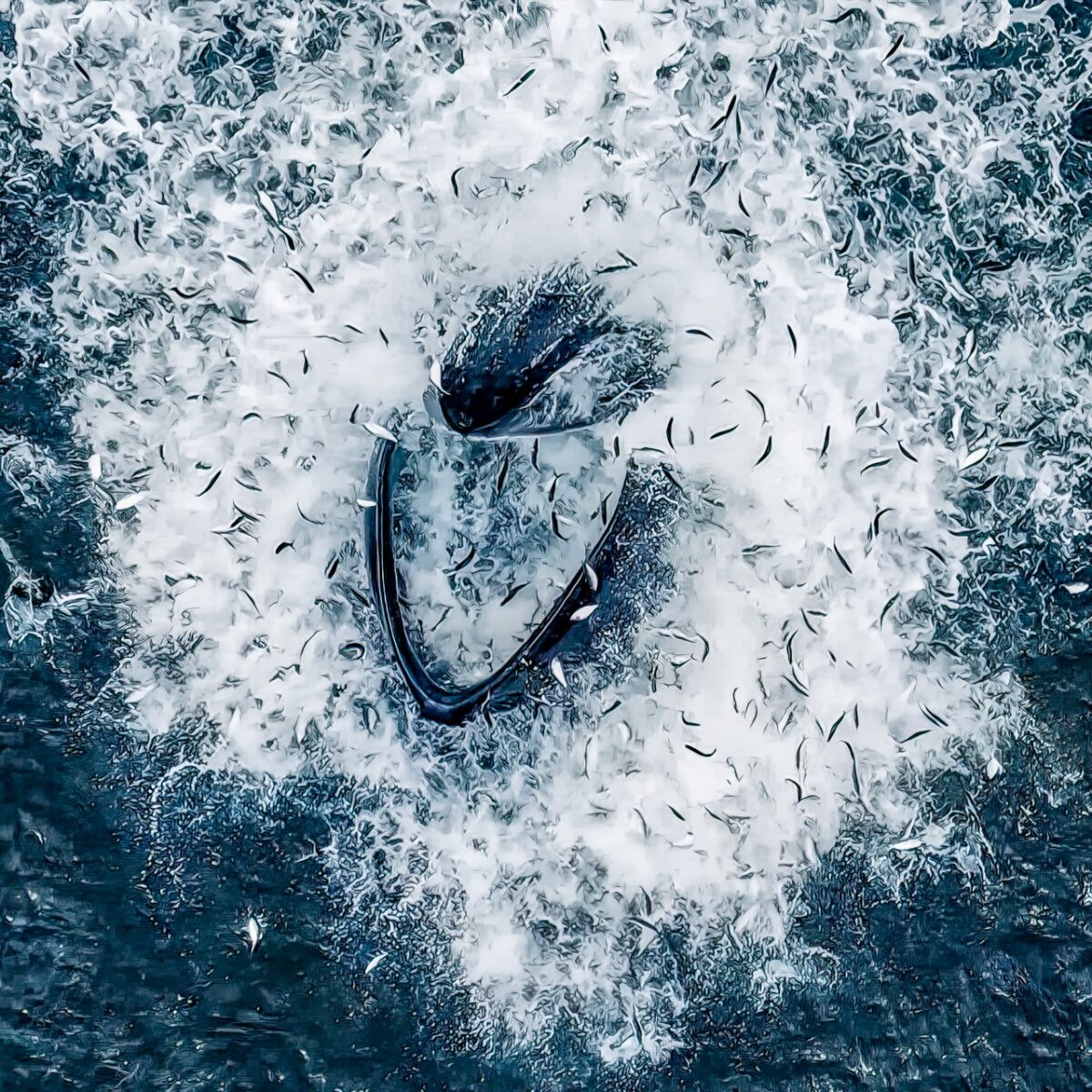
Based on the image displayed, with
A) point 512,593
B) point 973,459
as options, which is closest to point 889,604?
point 973,459

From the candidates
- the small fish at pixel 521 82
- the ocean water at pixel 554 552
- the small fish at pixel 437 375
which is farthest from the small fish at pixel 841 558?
the small fish at pixel 521 82

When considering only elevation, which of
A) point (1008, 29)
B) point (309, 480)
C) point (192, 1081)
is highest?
point (1008, 29)

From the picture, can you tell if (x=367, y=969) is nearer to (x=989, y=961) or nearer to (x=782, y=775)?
(x=782, y=775)

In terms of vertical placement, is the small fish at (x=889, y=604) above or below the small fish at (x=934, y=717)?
above

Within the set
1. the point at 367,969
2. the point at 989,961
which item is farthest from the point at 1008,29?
the point at 367,969

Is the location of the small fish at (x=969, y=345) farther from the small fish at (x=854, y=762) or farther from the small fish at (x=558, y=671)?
the small fish at (x=558, y=671)

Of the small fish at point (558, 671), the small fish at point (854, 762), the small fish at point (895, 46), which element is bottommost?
the small fish at point (854, 762)
